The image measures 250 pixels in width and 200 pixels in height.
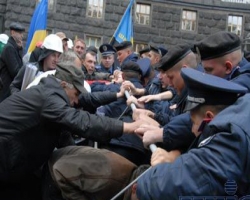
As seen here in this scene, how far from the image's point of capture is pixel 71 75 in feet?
12.1

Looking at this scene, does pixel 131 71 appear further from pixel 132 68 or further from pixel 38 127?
pixel 38 127

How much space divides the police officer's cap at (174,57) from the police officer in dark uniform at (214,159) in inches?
58.1

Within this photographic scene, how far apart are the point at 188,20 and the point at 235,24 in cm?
244

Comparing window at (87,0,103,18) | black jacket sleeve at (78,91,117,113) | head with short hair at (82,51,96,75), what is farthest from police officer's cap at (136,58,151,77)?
window at (87,0,103,18)

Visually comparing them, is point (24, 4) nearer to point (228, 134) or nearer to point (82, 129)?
point (82, 129)

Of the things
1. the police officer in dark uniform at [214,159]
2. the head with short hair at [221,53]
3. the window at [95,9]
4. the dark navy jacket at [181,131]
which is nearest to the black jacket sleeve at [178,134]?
the dark navy jacket at [181,131]

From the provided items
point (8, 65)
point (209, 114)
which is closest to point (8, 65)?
point (8, 65)

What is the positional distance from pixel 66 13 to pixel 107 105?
48.7ft

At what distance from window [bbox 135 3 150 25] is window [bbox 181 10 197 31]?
171 cm

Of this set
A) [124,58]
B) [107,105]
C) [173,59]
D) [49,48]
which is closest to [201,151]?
[173,59]

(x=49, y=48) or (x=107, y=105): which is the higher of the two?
(x=49, y=48)

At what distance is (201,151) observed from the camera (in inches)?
74.4

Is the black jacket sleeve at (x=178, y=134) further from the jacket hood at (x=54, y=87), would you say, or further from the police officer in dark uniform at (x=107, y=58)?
the police officer in dark uniform at (x=107, y=58)

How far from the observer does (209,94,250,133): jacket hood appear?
1857 mm
